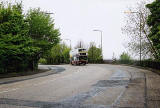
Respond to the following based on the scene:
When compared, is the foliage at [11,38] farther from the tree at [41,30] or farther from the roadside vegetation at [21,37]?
the tree at [41,30]

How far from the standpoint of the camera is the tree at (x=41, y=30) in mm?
29016

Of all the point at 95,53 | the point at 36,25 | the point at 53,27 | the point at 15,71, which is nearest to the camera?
the point at 15,71

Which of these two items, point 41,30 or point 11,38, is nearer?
point 11,38

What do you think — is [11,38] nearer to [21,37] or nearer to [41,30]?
[21,37]

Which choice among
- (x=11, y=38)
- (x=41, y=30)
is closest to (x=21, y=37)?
(x=11, y=38)

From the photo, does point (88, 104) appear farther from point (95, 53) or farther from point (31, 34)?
point (95, 53)

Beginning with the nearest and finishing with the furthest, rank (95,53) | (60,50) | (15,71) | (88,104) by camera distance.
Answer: (88,104), (15,71), (60,50), (95,53)

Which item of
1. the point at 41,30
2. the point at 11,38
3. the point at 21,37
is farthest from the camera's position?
the point at 41,30

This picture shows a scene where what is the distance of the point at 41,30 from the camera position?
2936cm

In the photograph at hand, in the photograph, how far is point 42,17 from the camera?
29734 mm

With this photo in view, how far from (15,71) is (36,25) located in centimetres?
776

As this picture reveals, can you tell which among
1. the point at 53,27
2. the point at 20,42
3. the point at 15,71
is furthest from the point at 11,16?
the point at 53,27

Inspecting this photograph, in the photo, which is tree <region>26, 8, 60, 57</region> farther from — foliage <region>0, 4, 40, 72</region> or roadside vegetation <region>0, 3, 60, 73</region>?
foliage <region>0, 4, 40, 72</region>

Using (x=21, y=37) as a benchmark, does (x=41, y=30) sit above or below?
above
